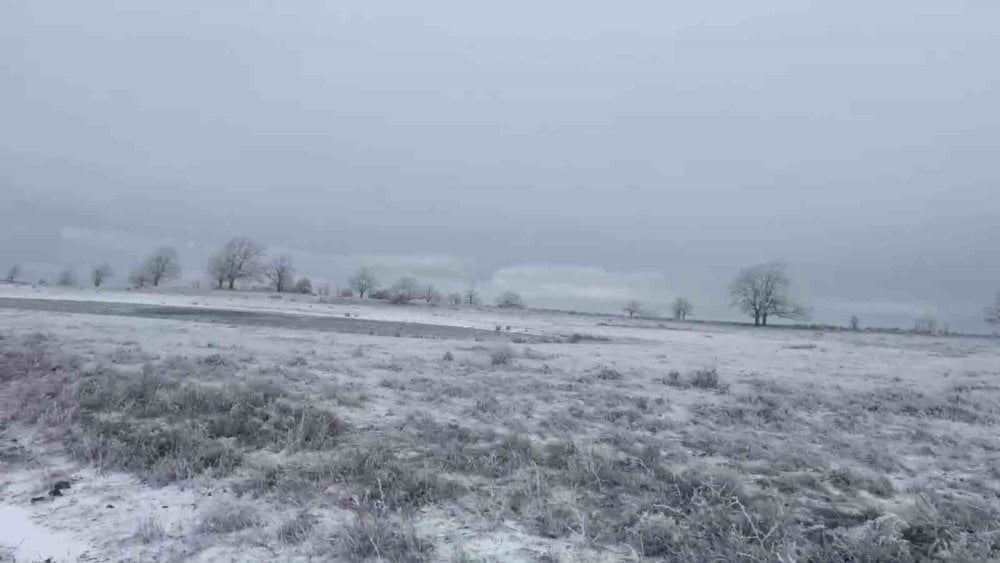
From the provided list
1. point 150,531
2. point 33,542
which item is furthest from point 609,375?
point 33,542

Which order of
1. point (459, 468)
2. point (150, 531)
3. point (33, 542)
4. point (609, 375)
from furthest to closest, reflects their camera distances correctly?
point (609, 375) < point (459, 468) < point (150, 531) < point (33, 542)

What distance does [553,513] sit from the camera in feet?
23.7

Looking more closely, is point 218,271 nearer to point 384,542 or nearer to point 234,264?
point 234,264

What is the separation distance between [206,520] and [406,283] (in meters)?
123

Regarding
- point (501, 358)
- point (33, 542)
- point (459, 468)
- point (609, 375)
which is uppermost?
point (501, 358)

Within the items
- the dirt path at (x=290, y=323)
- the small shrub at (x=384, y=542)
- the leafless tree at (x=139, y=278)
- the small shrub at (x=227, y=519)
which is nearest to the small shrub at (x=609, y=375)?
the small shrub at (x=384, y=542)

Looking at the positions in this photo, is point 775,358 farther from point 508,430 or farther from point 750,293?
point 750,293

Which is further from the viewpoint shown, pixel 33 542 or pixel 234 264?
pixel 234 264

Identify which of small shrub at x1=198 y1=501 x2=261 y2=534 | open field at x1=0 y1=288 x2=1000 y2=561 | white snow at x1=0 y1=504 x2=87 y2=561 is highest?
open field at x1=0 y1=288 x2=1000 y2=561

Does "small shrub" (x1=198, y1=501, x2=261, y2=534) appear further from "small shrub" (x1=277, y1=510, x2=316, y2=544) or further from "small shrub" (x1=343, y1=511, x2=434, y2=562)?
"small shrub" (x1=343, y1=511, x2=434, y2=562)

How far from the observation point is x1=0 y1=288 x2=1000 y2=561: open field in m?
6.38

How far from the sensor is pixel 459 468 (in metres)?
8.72

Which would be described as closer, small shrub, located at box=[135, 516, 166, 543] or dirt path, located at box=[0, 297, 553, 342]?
small shrub, located at box=[135, 516, 166, 543]

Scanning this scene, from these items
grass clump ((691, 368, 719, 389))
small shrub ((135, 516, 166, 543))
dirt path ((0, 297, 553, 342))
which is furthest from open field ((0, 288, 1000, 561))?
dirt path ((0, 297, 553, 342))
